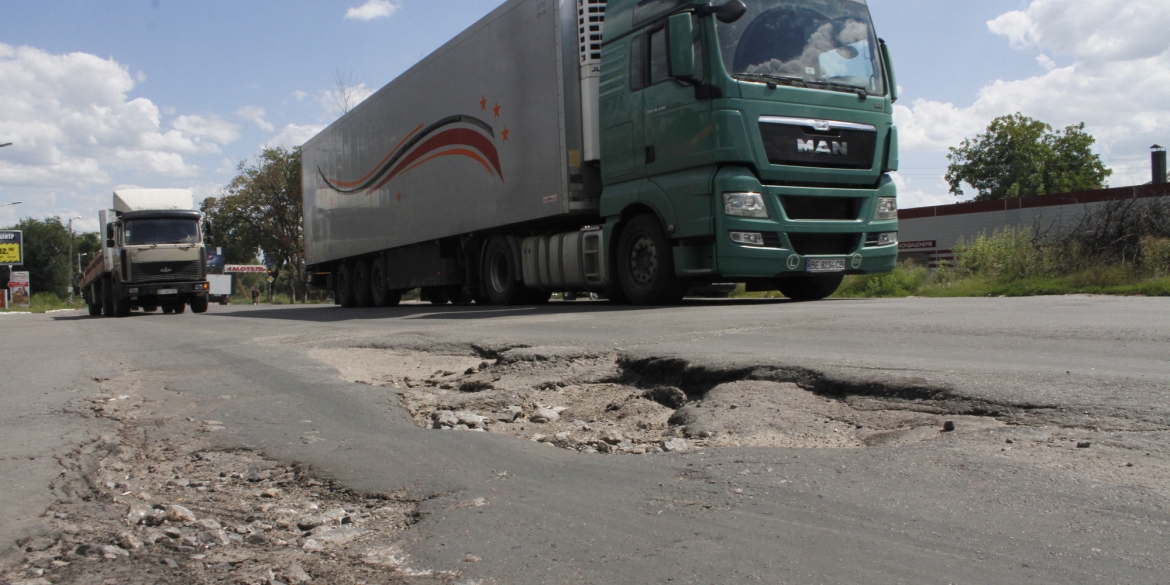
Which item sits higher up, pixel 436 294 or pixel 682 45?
pixel 682 45

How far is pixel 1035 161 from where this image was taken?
62.4 metres

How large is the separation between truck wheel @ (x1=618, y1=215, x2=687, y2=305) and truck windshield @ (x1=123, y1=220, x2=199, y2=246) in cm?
1517

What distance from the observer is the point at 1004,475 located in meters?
2.65

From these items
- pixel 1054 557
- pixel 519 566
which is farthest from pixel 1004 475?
pixel 519 566

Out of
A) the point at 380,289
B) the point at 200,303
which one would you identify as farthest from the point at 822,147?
the point at 200,303

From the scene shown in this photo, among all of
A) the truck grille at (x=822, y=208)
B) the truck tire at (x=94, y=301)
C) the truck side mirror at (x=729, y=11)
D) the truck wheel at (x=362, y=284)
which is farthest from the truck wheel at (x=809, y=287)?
the truck tire at (x=94, y=301)

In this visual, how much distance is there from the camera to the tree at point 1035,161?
61.8 m

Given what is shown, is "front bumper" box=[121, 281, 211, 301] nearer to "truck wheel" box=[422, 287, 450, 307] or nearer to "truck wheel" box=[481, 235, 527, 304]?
"truck wheel" box=[422, 287, 450, 307]

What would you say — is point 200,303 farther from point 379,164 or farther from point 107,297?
point 379,164

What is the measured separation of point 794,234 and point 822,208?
0.47 metres

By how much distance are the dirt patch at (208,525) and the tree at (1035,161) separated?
6591cm

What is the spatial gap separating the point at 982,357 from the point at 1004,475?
7.01ft

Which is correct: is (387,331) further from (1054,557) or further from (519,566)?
(1054,557)

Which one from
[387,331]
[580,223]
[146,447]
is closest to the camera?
[146,447]
